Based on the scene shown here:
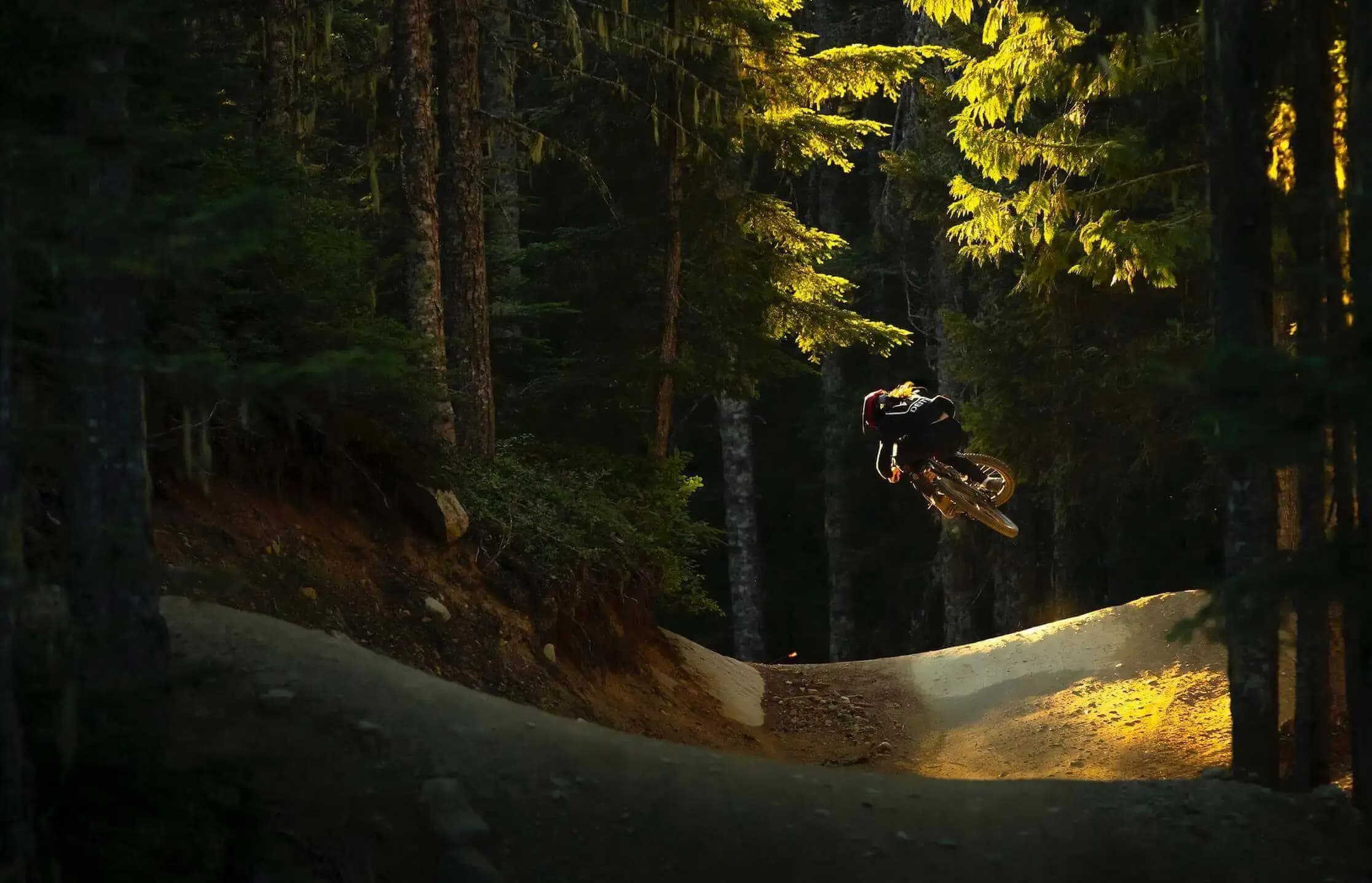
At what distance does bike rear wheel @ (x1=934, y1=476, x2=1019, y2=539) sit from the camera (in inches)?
530

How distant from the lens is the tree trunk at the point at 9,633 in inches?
180

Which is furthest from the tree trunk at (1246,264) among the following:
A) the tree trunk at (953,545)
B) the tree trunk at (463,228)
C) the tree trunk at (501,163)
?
the tree trunk at (953,545)

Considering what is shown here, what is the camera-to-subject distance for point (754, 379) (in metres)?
17.4

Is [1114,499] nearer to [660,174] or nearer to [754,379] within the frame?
[754,379]

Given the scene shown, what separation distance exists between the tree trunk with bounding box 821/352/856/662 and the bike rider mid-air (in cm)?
1318

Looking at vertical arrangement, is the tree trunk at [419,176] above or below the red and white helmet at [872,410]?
above

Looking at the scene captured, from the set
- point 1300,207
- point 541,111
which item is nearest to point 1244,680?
point 1300,207

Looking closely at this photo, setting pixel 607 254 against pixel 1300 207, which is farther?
pixel 607 254

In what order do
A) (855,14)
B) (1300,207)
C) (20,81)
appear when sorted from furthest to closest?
(855,14) → (1300,207) → (20,81)

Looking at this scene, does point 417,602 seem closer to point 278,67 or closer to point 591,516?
point 591,516

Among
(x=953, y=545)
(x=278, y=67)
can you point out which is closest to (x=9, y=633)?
(x=278, y=67)

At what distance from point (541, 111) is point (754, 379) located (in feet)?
14.7

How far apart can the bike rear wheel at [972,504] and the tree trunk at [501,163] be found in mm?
6010

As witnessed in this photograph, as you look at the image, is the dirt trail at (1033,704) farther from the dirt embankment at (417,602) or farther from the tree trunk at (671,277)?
the tree trunk at (671,277)
